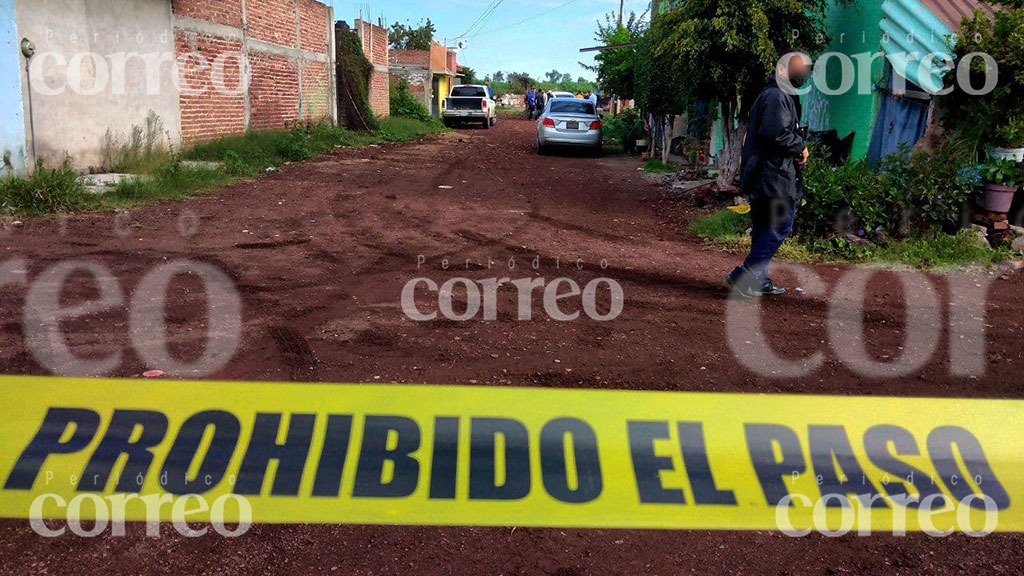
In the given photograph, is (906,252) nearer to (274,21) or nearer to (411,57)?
(274,21)

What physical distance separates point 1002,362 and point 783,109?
2.17 m

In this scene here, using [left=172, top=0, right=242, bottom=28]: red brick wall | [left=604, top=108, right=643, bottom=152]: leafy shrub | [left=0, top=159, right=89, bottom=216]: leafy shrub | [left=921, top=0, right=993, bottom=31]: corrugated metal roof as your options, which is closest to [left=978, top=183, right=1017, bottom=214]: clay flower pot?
[left=921, top=0, right=993, bottom=31]: corrugated metal roof

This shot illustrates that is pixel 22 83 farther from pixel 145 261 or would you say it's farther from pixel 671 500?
pixel 671 500

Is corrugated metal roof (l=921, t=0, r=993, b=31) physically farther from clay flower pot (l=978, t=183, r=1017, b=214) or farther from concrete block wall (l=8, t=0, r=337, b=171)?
concrete block wall (l=8, t=0, r=337, b=171)

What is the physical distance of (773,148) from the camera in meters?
5.66

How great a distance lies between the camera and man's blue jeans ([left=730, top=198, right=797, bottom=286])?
18.8ft

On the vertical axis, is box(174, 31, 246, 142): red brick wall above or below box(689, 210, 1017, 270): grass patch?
above

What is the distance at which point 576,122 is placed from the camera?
19594 millimetres

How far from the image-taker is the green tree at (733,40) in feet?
30.6

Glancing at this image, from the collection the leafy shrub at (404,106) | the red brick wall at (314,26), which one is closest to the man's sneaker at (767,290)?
the red brick wall at (314,26)

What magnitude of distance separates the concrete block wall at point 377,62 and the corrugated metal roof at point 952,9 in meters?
20.9

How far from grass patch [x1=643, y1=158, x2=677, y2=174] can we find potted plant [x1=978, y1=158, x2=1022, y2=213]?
8.45 m

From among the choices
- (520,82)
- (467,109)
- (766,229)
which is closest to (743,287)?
(766,229)

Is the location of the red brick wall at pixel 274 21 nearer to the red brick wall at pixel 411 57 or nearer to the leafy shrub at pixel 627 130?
the leafy shrub at pixel 627 130
